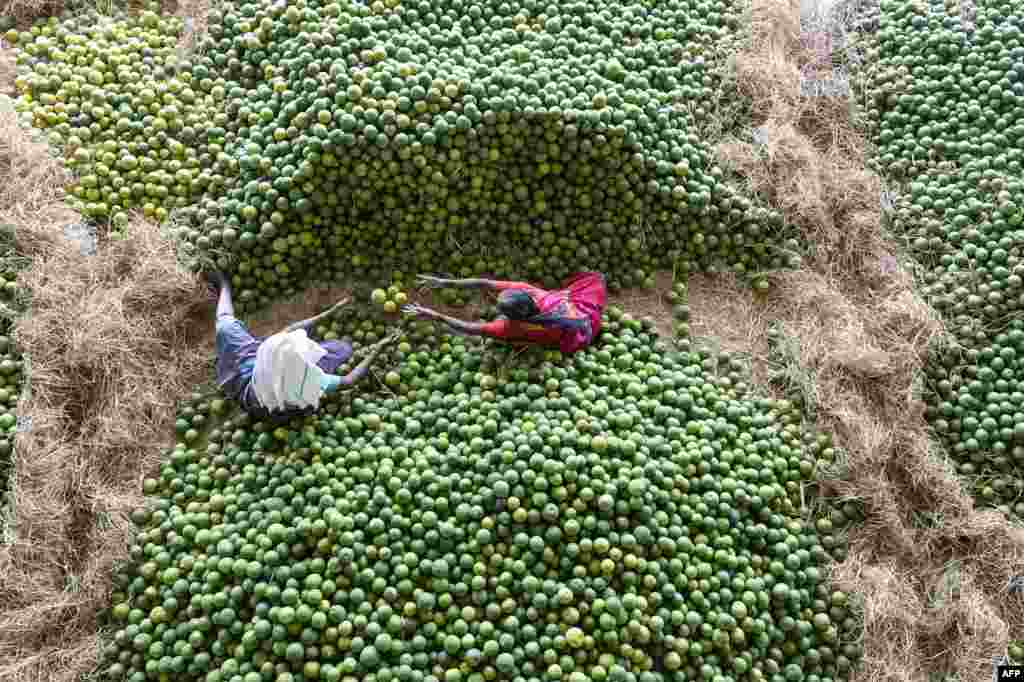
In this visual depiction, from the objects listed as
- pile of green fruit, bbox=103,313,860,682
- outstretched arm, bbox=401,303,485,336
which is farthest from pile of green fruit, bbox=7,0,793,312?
pile of green fruit, bbox=103,313,860,682

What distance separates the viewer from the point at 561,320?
433cm

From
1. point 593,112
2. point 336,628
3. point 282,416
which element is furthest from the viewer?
point 593,112

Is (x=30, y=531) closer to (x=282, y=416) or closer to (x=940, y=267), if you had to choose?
(x=282, y=416)

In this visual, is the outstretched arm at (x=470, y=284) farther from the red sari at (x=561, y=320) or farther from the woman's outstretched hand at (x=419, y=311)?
the woman's outstretched hand at (x=419, y=311)

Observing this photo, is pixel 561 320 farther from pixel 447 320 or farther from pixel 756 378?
pixel 756 378

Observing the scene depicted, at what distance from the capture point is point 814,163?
5.10 m

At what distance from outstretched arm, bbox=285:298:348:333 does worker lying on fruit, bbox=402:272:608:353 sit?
0.36 metres

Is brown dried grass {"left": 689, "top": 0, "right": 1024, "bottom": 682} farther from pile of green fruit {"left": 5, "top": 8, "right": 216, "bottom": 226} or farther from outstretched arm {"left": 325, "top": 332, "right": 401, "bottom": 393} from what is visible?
pile of green fruit {"left": 5, "top": 8, "right": 216, "bottom": 226}

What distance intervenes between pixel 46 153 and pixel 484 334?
287cm

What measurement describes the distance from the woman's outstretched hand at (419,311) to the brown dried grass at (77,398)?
1163 mm

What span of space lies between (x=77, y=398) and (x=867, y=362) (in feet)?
14.1

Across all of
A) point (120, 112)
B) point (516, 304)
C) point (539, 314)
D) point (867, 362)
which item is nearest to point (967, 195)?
point (867, 362)

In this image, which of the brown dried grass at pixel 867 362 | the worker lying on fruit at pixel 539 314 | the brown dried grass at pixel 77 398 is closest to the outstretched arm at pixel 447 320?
the worker lying on fruit at pixel 539 314

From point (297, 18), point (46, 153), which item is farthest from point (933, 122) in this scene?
point (46, 153)
